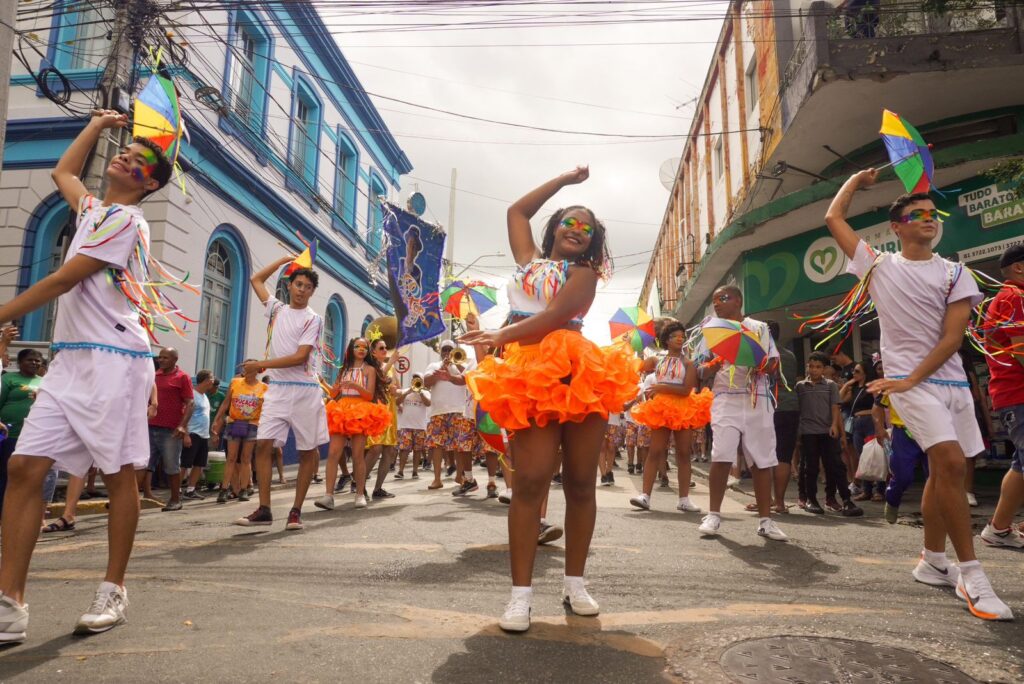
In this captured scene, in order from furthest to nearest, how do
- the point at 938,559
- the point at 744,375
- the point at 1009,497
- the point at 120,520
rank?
the point at 744,375 < the point at 1009,497 < the point at 938,559 < the point at 120,520

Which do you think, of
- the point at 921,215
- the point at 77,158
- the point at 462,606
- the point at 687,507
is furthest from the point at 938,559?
the point at 77,158

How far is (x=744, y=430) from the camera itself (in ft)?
17.6

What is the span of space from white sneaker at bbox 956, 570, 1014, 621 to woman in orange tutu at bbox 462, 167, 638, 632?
174 centimetres

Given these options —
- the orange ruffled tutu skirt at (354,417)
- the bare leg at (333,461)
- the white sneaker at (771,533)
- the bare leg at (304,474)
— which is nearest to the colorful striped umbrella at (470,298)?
the orange ruffled tutu skirt at (354,417)

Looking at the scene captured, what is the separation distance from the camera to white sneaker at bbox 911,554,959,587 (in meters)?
3.63

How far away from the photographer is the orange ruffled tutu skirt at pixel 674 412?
6.95m

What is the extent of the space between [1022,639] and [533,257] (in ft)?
8.40

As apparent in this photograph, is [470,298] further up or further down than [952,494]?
further up

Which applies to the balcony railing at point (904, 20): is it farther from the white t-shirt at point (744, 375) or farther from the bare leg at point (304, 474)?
the bare leg at point (304, 474)

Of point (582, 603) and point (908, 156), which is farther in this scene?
point (908, 156)

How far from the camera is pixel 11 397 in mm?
6395

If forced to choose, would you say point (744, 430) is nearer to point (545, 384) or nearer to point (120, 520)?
point (545, 384)

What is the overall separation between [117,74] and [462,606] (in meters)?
8.87

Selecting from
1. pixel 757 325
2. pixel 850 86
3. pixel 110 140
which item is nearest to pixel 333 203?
pixel 110 140
